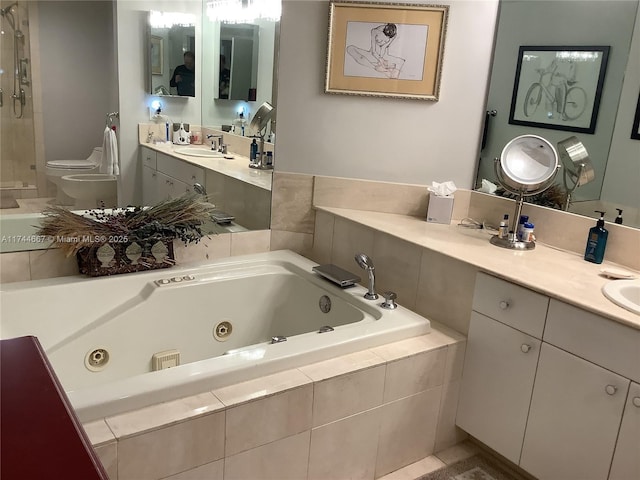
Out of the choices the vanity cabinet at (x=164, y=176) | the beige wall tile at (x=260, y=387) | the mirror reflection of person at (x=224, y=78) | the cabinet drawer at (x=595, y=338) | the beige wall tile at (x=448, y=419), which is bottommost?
the beige wall tile at (x=448, y=419)

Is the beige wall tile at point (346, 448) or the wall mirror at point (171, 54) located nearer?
the beige wall tile at point (346, 448)

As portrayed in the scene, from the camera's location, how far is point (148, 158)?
8.79 feet

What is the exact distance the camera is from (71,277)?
2.29m

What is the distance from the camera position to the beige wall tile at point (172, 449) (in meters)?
1.46

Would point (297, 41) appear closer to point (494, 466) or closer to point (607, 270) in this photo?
point (607, 270)

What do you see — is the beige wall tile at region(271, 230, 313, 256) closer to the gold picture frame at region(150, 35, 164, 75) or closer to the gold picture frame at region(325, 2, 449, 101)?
the gold picture frame at region(325, 2, 449, 101)

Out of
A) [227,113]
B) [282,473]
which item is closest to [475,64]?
[227,113]

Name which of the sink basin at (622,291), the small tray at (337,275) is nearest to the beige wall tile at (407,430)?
the small tray at (337,275)

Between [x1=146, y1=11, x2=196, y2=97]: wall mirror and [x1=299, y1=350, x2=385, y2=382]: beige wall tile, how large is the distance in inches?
64.6

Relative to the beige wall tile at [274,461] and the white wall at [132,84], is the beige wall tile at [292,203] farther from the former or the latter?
the beige wall tile at [274,461]

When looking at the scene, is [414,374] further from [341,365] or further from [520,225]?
[520,225]

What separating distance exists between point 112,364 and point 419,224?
151cm

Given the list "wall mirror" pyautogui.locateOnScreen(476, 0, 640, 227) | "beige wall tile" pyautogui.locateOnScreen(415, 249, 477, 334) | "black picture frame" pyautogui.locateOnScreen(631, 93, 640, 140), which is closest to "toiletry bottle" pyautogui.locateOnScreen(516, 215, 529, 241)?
"wall mirror" pyautogui.locateOnScreen(476, 0, 640, 227)

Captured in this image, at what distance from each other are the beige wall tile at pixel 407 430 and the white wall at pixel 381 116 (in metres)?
1.17
